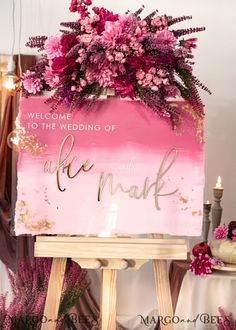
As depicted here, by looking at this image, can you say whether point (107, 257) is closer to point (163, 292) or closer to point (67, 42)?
point (163, 292)

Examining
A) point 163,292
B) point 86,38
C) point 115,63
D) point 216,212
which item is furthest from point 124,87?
point 216,212

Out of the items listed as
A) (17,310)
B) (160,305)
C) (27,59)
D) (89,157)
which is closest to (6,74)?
(27,59)

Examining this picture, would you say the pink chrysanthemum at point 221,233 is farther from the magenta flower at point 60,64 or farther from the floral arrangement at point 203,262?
the magenta flower at point 60,64

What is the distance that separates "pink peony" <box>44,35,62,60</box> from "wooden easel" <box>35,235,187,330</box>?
1.96 feet

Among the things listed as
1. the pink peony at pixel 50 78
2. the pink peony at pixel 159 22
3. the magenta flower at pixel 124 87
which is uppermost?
the pink peony at pixel 159 22

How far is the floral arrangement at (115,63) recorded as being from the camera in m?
1.39

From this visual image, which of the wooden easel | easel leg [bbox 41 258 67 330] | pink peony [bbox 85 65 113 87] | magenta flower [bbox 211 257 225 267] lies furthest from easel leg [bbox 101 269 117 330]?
pink peony [bbox 85 65 113 87]

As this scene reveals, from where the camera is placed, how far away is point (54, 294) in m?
1.47

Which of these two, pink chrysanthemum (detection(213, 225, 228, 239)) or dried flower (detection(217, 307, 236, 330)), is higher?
pink chrysanthemum (detection(213, 225, 228, 239))

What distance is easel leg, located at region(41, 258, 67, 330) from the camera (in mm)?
1460

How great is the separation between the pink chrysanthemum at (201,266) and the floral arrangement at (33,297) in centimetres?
47

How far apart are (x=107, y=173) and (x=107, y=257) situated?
0.91 ft

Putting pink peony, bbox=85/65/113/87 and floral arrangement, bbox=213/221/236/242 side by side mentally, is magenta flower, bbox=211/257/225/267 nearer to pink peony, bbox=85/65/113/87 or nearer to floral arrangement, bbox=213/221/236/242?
floral arrangement, bbox=213/221/236/242

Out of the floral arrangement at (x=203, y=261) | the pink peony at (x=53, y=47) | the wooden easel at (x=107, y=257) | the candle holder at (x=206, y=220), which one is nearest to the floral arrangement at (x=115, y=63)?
the pink peony at (x=53, y=47)
